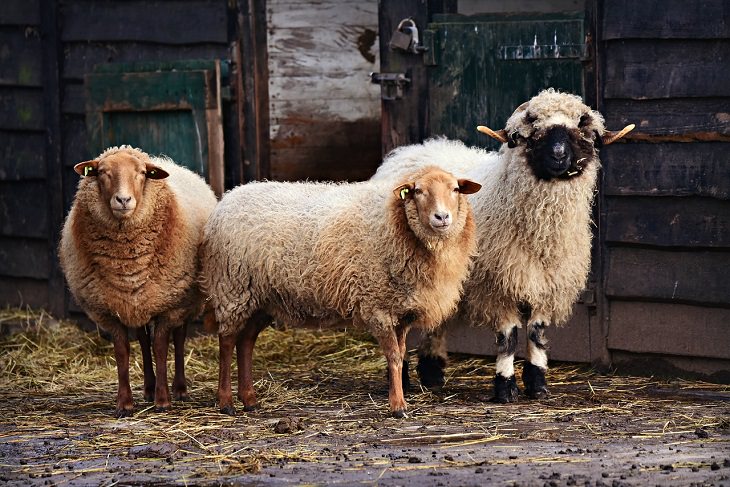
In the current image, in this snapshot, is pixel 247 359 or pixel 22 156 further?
pixel 22 156

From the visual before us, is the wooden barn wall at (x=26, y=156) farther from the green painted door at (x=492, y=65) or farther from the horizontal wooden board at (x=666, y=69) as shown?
the horizontal wooden board at (x=666, y=69)

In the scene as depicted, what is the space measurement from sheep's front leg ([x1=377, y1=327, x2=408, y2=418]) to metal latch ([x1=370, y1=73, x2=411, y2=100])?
2.68m

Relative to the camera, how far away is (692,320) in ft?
28.5

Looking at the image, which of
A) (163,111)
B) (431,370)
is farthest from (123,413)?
(163,111)

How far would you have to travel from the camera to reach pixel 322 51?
438 inches

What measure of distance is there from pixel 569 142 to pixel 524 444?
2.00m

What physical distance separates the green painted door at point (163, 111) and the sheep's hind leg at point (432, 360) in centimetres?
237

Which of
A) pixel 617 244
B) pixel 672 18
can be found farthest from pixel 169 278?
pixel 672 18

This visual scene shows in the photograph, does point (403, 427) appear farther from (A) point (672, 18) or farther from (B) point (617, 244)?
(A) point (672, 18)

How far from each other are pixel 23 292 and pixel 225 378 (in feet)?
15.3

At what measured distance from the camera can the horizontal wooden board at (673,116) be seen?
8.41 meters

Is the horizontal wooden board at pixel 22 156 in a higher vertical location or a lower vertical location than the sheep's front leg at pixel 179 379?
higher

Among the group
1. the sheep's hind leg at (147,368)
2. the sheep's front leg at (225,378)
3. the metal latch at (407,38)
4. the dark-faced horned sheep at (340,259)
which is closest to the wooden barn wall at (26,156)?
the metal latch at (407,38)

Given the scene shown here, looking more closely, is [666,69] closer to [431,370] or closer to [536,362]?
[536,362]
